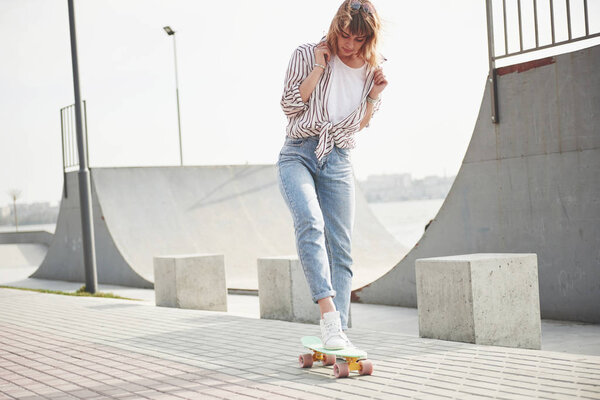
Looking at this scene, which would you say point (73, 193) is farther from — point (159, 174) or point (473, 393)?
point (473, 393)

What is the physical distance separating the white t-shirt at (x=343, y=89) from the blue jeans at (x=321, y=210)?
0.63 ft

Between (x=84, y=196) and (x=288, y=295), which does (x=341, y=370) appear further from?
(x=84, y=196)

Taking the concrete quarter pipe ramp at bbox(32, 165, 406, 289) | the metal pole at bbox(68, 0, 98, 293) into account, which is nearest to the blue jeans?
the metal pole at bbox(68, 0, 98, 293)

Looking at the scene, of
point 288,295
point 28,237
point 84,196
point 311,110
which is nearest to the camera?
point 311,110

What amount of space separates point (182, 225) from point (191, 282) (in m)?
7.24

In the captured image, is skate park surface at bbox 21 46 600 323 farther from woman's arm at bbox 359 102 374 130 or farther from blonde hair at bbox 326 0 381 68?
blonde hair at bbox 326 0 381 68

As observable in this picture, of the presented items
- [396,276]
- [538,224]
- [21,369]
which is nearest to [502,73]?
[538,224]

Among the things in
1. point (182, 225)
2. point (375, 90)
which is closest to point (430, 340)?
point (375, 90)

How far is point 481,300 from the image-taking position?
5129mm

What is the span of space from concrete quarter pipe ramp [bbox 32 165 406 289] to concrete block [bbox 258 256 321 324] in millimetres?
6137

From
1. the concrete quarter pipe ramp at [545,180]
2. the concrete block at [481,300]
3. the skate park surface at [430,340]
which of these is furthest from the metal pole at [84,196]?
the concrete block at [481,300]

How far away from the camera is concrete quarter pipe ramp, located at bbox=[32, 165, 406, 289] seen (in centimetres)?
1480

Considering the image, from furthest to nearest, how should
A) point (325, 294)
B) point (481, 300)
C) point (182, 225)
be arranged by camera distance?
point (182, 225) < point (481, 300) < point (325, 294)

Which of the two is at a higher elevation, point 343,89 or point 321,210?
point 343,89
